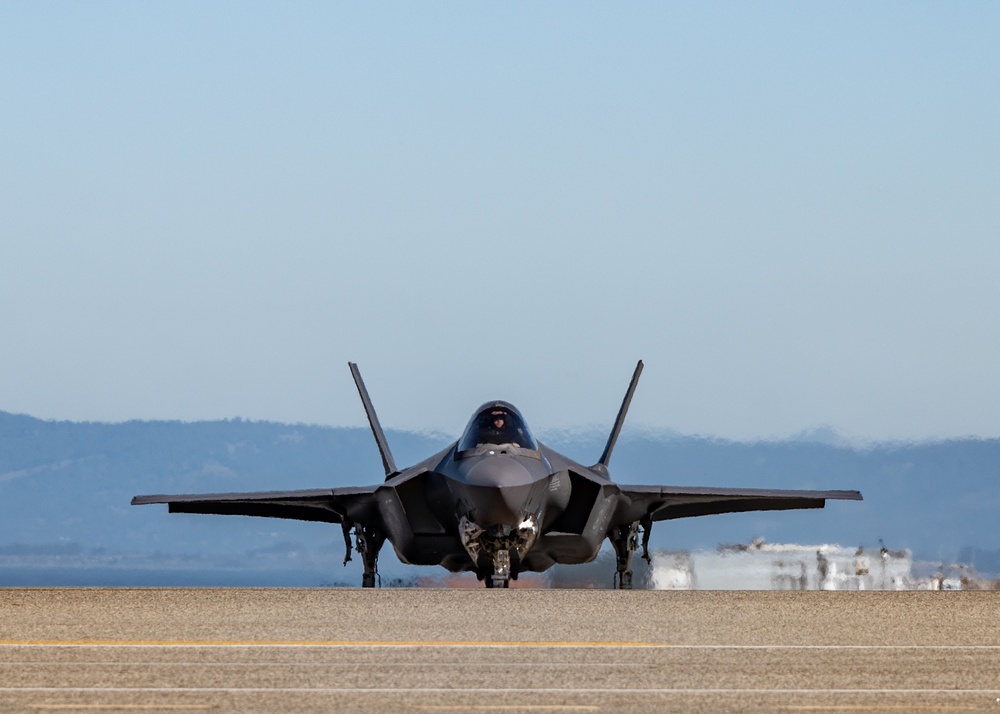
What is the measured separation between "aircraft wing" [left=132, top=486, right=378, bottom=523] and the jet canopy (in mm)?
3810

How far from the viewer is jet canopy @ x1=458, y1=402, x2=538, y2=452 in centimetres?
2302

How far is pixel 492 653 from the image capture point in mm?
10820

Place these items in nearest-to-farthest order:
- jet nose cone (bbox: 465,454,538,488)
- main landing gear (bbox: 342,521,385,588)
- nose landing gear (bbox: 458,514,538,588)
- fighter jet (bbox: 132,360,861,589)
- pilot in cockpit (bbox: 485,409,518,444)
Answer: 1. jet nose cone (bbox: 465,454,538,488)
2. nose landing gear (bbox: 458,514,538,588)
3. fighter jet (bbox: 132,360,861,589)
4. pilot in cockpit (bbox: 485,409,518,444)
5. main landing gear (bbox: 342,521,385,588)

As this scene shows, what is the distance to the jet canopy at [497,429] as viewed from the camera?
2302 cm

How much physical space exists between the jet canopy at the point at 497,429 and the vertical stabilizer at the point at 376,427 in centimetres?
464

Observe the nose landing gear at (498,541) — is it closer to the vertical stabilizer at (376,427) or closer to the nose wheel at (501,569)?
the nose wheel at (501,569)

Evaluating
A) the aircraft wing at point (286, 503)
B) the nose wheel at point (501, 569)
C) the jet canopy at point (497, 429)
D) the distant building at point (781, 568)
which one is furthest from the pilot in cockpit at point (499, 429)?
the distant building at point (781, 568)

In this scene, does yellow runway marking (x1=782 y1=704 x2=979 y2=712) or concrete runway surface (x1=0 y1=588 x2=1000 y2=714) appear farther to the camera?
concrete runway surface (x1=0 y1=588 x2=1000 y2=714)

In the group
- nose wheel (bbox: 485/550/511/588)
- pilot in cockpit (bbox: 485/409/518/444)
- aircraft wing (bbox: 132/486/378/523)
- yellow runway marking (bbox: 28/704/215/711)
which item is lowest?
nose wheel (bbox: 485/550/511/588)

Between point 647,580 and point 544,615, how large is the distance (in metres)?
23.7

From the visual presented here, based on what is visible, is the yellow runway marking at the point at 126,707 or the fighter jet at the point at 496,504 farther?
the fighter jet at the point at 496,504

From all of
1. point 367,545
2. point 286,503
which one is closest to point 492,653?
point 367,545

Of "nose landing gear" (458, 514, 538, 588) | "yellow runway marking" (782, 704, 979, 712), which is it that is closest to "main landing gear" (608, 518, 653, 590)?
"nose landing gear" (458, 514, 538, 588)

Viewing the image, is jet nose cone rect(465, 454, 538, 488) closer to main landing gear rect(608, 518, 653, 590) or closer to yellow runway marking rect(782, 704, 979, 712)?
main landing gear rect(608, 518, 653, 590)
